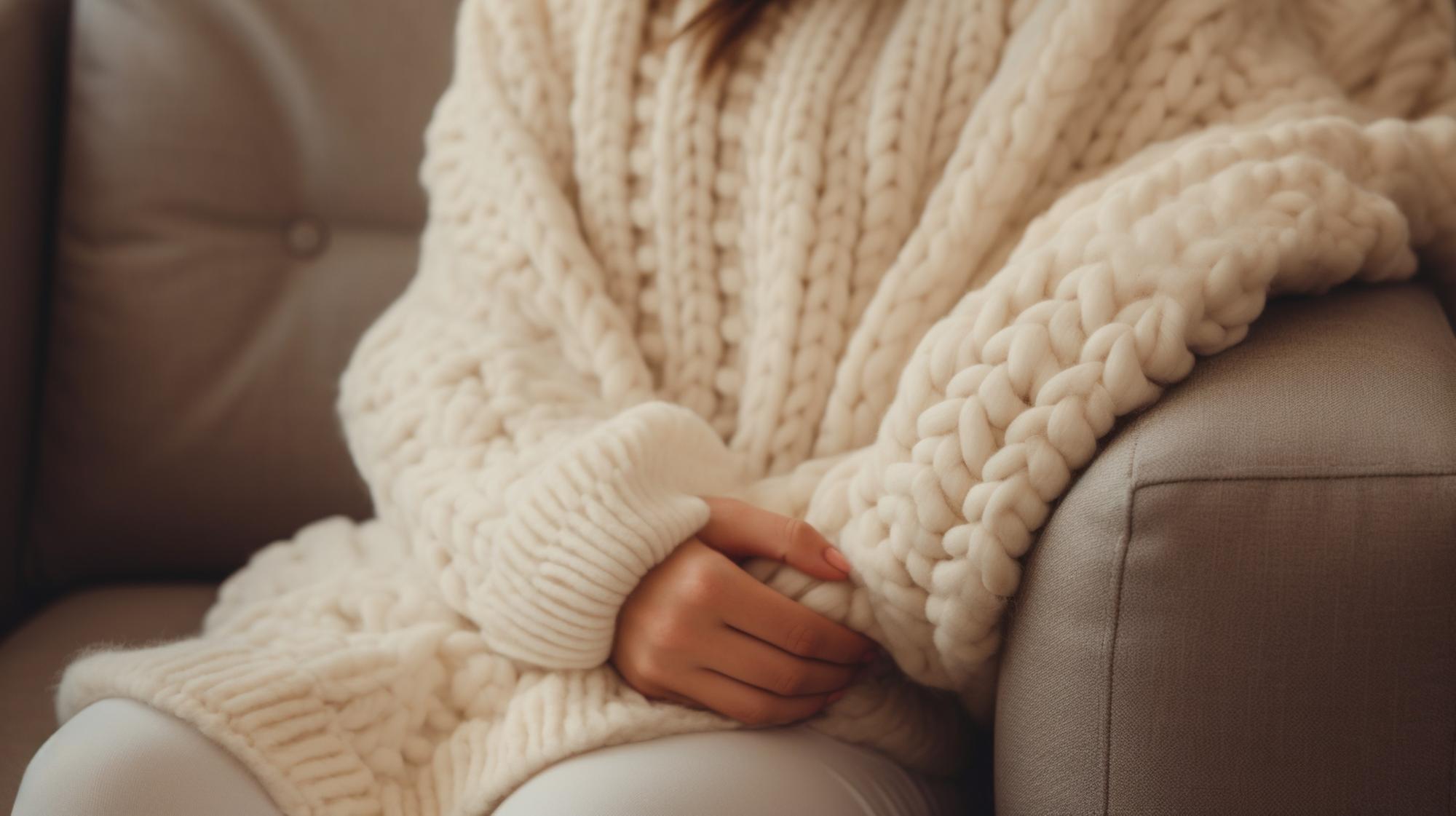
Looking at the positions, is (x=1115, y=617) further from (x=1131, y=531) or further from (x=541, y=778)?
(x=541, y=778)

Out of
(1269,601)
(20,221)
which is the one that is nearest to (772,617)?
(1269,601)

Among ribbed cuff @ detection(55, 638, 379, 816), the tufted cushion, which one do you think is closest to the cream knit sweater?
ribbed cuff @ detection(55, 638, 379, 816)

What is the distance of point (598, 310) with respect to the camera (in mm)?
711

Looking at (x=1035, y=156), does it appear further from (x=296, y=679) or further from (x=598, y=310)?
(x=296, y=679)

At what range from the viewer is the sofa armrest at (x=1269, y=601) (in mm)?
395

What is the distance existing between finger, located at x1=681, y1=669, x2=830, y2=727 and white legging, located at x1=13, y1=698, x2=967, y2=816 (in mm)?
11

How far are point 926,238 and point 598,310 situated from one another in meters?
0.22

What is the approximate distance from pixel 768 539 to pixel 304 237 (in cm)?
66

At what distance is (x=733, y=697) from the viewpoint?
59 centimetres

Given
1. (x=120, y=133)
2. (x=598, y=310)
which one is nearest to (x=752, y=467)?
(x=598, y=310)

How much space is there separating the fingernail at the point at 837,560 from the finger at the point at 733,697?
0.09 m

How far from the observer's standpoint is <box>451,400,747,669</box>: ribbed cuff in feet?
1.90

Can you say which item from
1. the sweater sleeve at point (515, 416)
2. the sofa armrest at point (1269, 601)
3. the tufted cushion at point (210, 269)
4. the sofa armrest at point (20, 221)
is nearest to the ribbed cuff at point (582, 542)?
the sweater sleeve at point (515, 416)

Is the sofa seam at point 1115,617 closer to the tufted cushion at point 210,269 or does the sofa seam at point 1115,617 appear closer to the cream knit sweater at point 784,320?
the cream knit sweater at point 784,320
